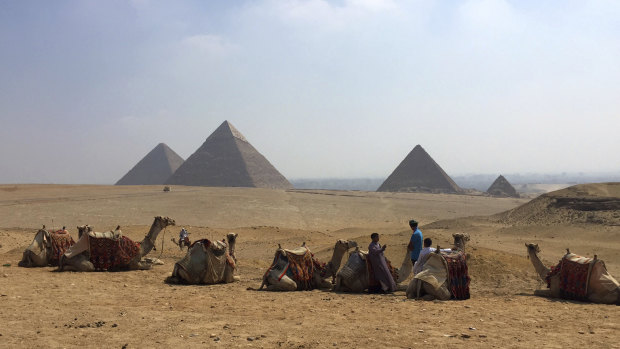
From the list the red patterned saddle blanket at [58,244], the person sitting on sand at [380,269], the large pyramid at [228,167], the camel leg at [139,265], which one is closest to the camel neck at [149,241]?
the camel leg at [139,265]

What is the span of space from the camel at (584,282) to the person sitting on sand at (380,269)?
261 centimetres

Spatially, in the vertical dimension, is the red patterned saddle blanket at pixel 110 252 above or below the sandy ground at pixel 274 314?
above

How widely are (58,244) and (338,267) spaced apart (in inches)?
254

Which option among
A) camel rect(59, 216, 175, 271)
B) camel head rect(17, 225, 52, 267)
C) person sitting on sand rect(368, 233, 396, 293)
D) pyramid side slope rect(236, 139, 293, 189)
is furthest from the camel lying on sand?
pyramid side slope rect(236, 139, 293, 189)

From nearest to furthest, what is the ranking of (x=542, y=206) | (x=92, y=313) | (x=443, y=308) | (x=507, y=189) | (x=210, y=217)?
(x=92, y=313), (x=443, y=308), (x=542, y=206), (x=210, y=217), (x=507, y=189)

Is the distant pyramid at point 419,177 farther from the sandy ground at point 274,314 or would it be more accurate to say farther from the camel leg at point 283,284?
the camel leg at point 283,284

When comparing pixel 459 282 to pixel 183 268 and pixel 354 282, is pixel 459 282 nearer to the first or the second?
pixel 354 282

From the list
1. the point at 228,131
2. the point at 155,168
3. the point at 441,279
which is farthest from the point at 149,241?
the point at 155,168

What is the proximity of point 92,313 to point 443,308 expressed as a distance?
471 centimetres

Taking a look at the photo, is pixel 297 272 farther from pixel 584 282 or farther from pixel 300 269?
pixel 584 282

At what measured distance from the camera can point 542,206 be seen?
84.0 feet

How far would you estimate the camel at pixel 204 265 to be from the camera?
9.13 metres

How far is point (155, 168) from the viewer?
11581cm

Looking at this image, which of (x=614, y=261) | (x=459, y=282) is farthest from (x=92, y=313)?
(x=614, y=261)
